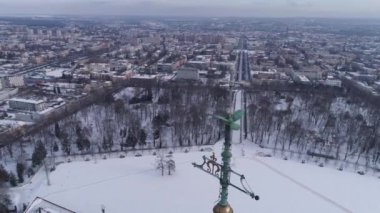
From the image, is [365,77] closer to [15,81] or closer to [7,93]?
[7,93]

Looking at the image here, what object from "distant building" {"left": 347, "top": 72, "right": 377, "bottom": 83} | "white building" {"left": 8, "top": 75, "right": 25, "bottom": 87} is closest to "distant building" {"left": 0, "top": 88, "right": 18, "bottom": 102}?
"white building" {"left": 8, "top": 75, "right": 25, "bottom": 87}

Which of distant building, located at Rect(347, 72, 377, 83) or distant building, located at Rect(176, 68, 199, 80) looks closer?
distant building, located at Rect(176, 68, 199, 80)

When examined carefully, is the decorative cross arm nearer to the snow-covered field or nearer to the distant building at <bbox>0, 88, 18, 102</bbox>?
the snow-covered field

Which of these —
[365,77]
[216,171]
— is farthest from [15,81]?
[365,77]

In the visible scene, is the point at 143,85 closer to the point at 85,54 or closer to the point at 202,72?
the point at 202,72

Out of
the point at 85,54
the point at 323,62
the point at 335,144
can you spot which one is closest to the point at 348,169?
the point at 335,144

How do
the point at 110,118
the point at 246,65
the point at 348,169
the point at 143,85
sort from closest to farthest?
the point at 348,169 < the point at 110,118 < the point at 143,85 < the point at 246,65
